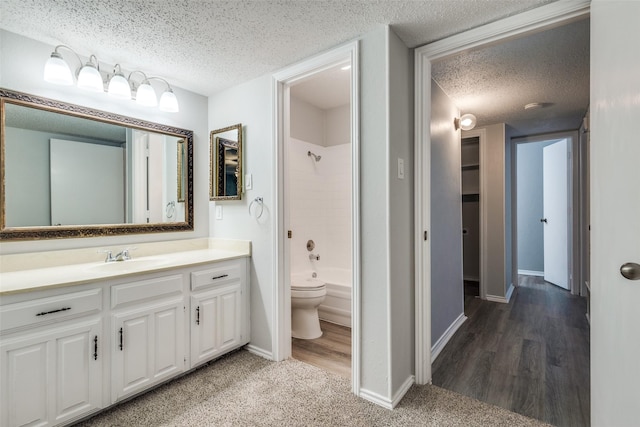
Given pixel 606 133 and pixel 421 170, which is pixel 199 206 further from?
pixel 606 133

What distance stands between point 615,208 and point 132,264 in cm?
249

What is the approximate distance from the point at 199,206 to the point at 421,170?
184 centimetres

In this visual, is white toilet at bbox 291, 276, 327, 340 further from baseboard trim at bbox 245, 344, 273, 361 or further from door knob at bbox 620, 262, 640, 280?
door knob at bbox 620, 262, 640, 280

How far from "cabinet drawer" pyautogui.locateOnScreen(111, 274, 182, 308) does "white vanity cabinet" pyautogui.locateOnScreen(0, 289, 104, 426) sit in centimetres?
8

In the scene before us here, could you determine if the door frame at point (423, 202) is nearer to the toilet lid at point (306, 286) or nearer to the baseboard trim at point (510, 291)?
the toilet lid at point (306, 286)

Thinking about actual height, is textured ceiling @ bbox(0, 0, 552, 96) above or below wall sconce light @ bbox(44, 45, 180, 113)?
above

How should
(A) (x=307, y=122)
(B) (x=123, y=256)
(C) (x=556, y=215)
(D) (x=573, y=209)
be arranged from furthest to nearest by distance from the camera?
(C) (x=556, y=215), (D) (x=573, y=209), (A) (x=307, y=122), (B) (x=123, y=256)

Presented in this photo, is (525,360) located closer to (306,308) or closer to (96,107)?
(306,308)

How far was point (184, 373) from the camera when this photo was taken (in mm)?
2035

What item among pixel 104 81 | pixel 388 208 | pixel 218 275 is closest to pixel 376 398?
pixel 388 208

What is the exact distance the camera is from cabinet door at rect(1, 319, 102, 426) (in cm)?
138

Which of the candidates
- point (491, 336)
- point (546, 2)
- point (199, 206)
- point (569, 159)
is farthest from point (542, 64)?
point (199, 206)

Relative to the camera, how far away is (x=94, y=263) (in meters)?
2.02

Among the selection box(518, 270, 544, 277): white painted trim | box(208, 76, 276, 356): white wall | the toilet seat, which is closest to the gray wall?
the toilet seat
